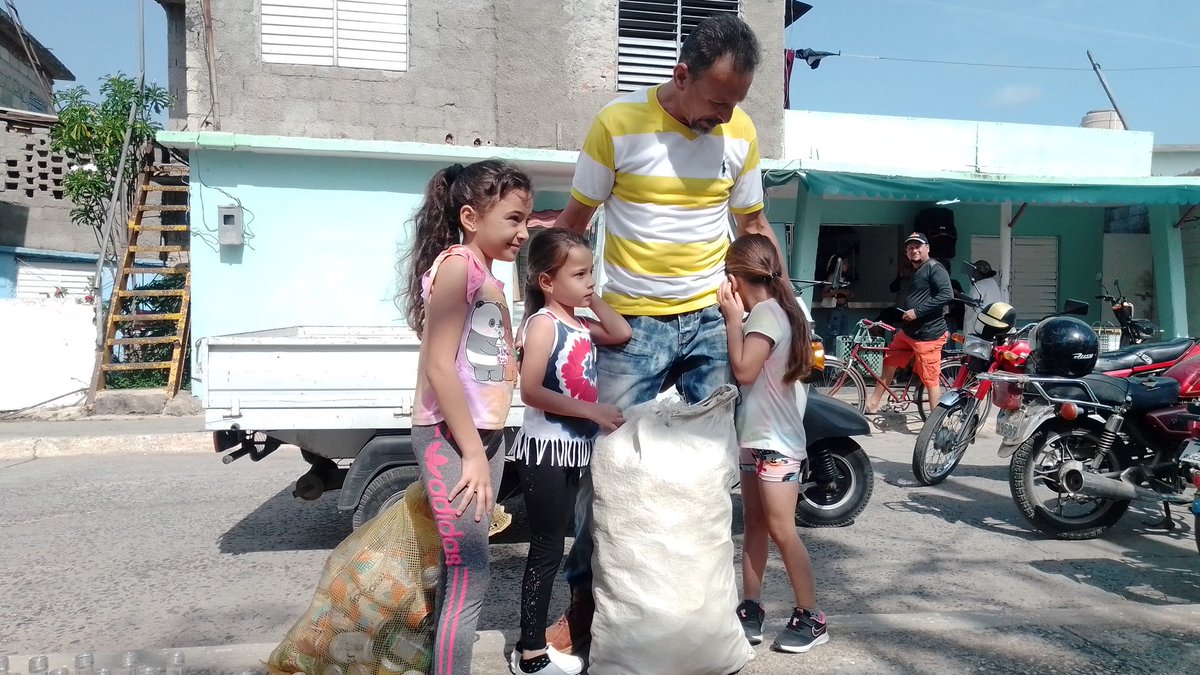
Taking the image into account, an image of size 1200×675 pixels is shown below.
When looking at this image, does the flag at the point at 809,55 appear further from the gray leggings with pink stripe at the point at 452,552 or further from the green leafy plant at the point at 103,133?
the gray leggings with pink stripe at the point at 452,552

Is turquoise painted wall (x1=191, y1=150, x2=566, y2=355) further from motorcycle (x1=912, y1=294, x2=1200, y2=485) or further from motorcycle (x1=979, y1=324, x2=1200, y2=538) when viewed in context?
motorcycle (x1=979, y1=324, x2=1200, y2=538)

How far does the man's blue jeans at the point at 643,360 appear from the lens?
108 inches

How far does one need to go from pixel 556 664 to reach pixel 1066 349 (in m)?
3.60

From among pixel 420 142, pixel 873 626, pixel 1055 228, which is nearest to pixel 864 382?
pixel 873 626

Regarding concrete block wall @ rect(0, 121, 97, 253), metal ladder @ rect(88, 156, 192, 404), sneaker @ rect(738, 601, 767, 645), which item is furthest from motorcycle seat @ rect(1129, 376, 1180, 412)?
concrete block wall @ rect(0, 121, 97, 253)

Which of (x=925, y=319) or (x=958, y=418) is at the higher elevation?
(x=925, y=319)

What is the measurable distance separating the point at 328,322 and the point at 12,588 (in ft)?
18.8

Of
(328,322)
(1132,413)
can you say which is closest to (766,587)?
(1132,413)

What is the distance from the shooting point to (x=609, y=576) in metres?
2.46

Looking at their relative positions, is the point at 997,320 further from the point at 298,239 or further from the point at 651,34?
the point at 298,239

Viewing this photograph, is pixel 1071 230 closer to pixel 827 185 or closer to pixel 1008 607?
pixel 827 185

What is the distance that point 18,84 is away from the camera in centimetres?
1614

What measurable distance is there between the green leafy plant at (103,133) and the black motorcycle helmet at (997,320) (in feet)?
31.8

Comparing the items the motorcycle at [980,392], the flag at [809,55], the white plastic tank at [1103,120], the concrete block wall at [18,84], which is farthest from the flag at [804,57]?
the concrete block wall at [18,84]
